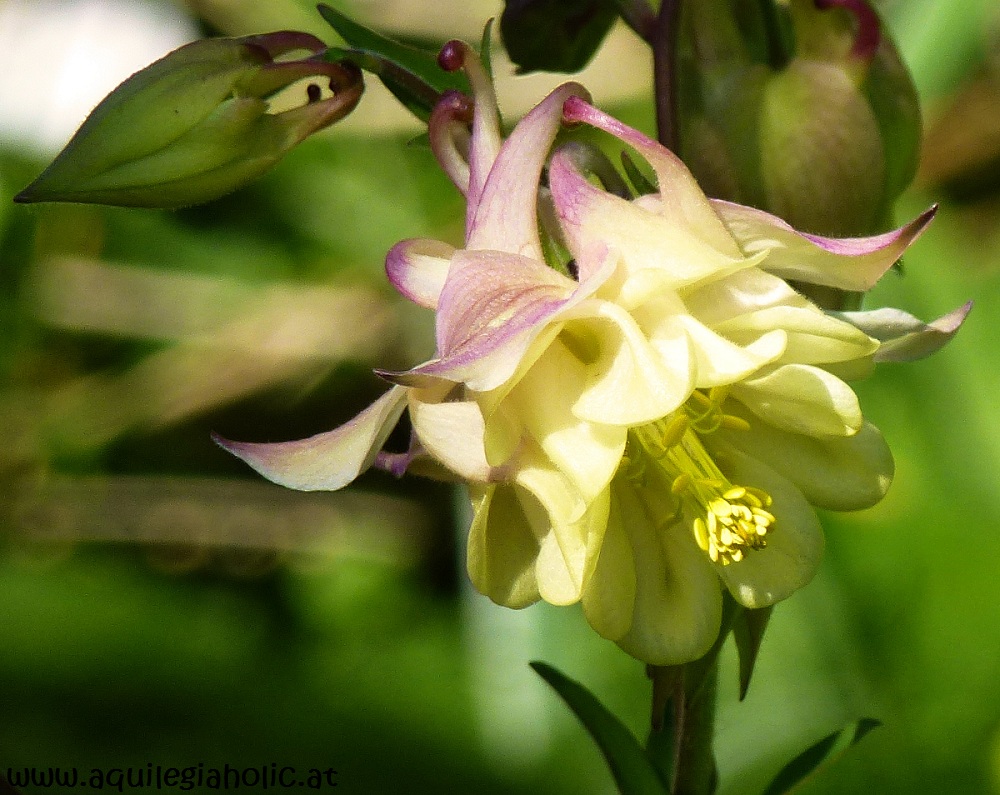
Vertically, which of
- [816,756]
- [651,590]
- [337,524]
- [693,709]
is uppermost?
[651,590]

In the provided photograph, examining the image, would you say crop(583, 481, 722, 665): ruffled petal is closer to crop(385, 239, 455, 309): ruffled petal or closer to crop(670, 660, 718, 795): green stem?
crop(670, 660, 718, 795): green stem

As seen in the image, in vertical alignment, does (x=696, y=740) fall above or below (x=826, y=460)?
below

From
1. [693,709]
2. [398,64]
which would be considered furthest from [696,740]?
[398,64]

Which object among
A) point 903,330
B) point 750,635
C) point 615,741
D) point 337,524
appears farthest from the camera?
point 337,524

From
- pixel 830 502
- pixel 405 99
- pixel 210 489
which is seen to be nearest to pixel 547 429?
pixel 830 502

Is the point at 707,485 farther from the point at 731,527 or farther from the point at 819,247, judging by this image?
the point at 819,247
